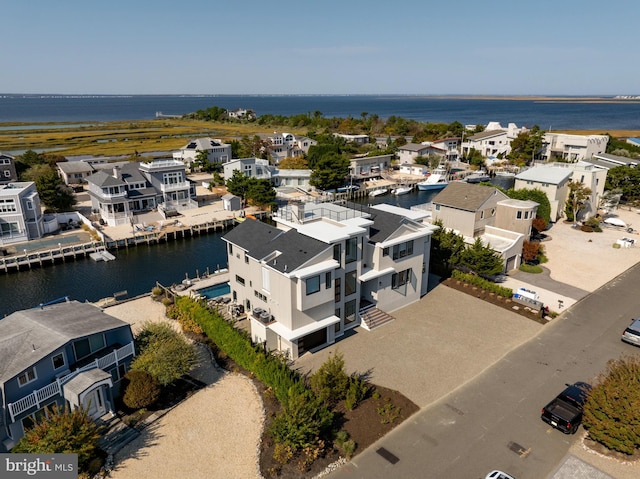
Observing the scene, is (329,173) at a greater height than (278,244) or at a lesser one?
lesser

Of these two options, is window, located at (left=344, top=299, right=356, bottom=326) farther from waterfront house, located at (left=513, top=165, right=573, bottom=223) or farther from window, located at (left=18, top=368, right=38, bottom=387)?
waterfront house, located at (left=513, top=165, right=573, bottom=223)

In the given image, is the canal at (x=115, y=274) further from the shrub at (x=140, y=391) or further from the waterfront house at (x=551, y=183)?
the waterfront house at (x=551, y=183)

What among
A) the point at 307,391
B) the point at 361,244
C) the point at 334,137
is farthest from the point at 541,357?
the point at 334,137

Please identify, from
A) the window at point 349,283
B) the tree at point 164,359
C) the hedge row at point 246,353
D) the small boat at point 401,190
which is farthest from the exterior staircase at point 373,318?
the small boat at point 401,190

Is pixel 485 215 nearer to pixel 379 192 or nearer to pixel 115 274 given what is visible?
pixel 379 192

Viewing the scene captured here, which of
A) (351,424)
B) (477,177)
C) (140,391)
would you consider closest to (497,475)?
(351,424)

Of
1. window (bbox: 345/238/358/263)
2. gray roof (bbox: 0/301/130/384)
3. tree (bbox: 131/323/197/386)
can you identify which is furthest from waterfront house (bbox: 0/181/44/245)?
window (bbox: 345/238/358/263)
